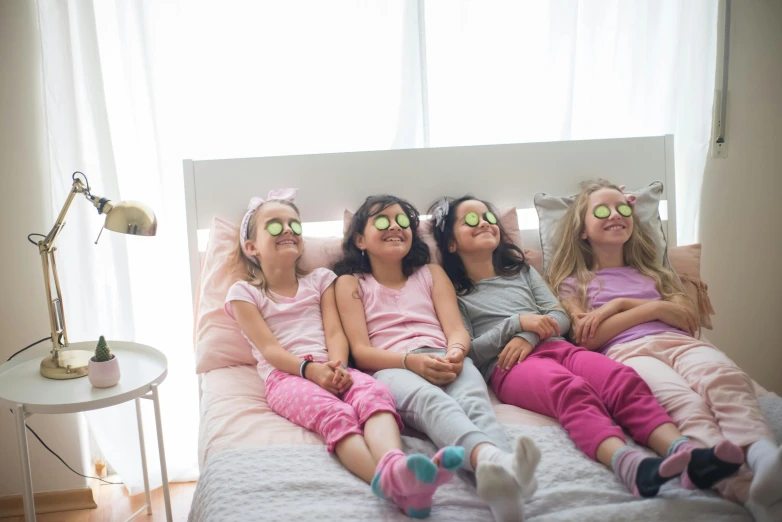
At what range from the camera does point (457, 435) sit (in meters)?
1.28

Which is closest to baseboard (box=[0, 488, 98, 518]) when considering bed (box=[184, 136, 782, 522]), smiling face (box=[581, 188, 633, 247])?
bed (box=[184, 136, 782, 522])

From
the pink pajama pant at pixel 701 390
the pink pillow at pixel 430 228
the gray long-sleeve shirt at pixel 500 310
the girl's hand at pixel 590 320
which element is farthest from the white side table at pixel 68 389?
the pink pajama pant at pixel 701 390

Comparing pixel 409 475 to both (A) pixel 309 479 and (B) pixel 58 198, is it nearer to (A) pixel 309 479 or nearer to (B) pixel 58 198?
(A) pixel 309 479

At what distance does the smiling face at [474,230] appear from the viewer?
1869 millimetres

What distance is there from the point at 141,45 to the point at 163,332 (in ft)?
3.21

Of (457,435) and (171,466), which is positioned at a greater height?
(457,435)

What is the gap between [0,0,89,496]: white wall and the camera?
75.4 inches

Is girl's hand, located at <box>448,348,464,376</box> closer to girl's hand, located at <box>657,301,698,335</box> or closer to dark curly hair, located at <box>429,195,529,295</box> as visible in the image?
dark curly hair, located at <box>429,195,529,295</box>

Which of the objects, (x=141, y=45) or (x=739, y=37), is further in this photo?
(x=739, y=37)

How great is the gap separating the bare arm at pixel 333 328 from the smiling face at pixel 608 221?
84 cm

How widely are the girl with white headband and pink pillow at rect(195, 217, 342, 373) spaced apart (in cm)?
5

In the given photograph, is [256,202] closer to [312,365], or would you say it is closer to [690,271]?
[312,365]

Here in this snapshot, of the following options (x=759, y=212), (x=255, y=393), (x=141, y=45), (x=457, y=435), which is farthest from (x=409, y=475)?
(x=759, y=212)

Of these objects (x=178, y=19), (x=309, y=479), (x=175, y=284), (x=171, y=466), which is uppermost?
(x=178, y=19)
